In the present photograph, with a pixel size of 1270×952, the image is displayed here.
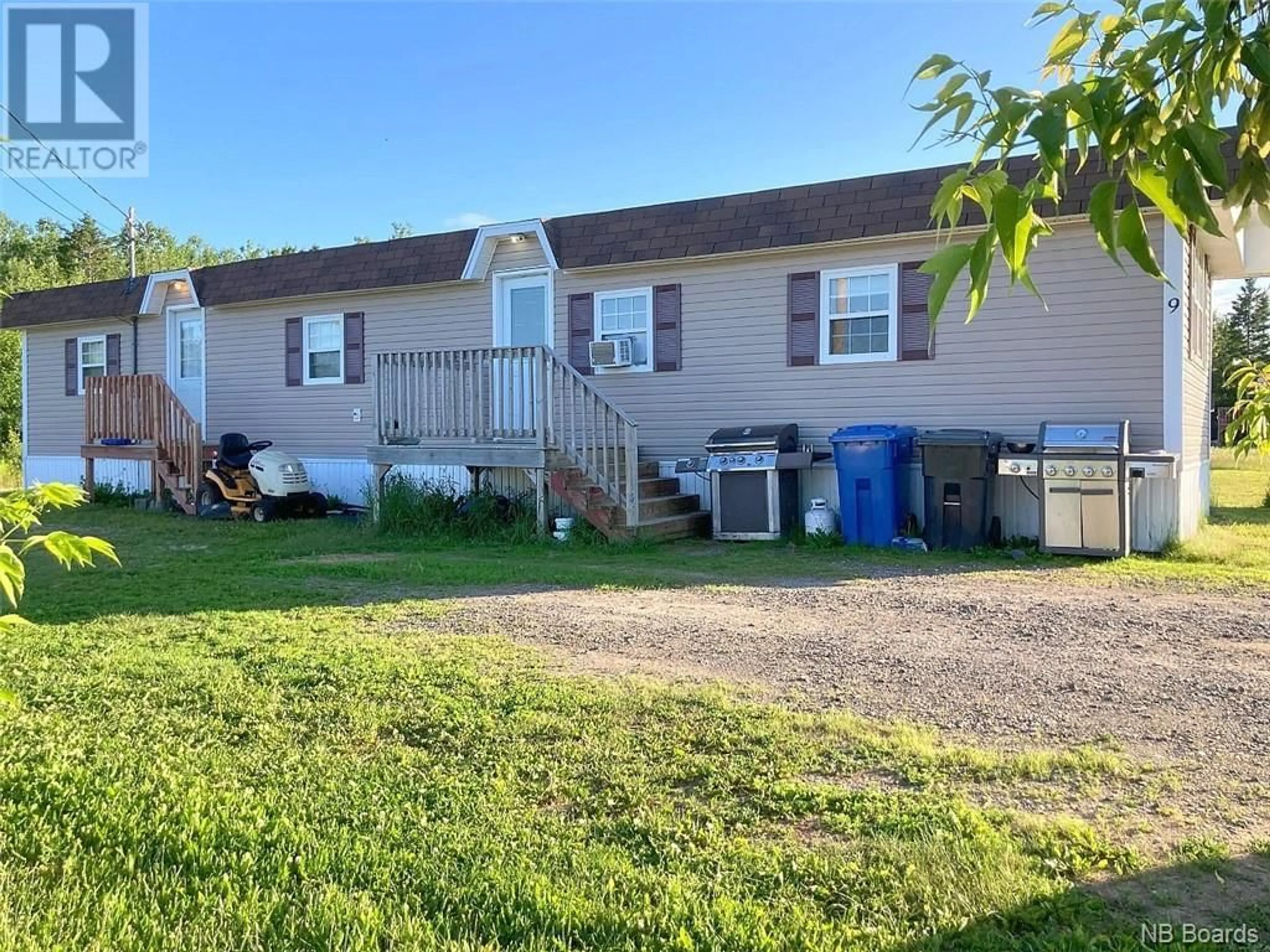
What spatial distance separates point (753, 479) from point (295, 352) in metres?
8.24

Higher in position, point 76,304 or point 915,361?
point 76,304

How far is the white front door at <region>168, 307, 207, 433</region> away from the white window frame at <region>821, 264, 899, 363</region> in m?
10.6

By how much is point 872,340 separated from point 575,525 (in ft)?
12.5

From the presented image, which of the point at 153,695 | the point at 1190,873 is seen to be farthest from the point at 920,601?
the point at 153,695

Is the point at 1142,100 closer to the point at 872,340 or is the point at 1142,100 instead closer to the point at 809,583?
the point at 809,583

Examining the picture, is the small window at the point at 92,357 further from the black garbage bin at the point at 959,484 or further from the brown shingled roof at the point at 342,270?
the black garbage bin at the point at 959,484

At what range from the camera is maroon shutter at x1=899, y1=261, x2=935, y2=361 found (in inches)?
400

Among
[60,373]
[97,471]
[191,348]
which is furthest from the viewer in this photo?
[60,373]

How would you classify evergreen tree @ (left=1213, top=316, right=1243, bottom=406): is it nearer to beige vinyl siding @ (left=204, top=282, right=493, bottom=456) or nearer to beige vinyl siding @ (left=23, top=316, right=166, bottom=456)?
beige vinyl siding @ (left=204, top=282, right=493, bottom=456)

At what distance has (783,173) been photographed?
43.1ft

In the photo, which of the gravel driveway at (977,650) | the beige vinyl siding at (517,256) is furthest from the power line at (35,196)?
the gravel driveway at (977,650)

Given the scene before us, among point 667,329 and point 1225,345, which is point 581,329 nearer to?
point 667,329

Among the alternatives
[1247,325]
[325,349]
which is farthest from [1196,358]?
[1247,325]

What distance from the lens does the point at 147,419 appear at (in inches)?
581
